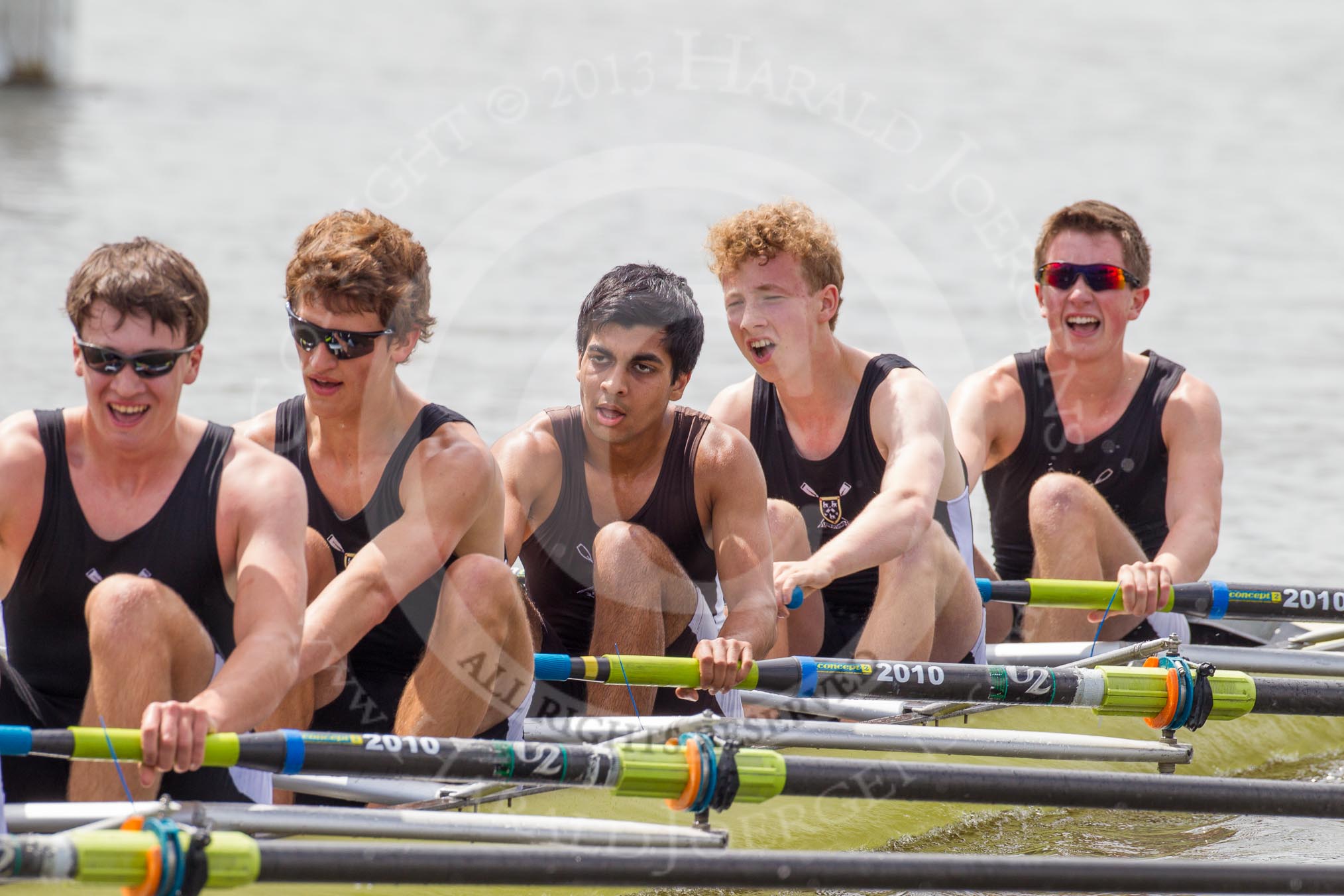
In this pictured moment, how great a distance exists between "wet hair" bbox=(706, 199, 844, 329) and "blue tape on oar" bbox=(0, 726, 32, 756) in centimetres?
273

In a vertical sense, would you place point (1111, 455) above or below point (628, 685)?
above

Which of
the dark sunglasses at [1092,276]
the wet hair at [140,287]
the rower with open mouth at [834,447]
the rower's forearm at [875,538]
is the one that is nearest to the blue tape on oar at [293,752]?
the wet hair at [140,287]

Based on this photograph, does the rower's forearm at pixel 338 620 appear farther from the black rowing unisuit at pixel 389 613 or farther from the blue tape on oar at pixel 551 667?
the blue tape on oar at pixel 551 667

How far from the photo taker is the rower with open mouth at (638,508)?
4.32 metres

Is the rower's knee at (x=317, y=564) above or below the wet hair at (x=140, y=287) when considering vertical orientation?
below

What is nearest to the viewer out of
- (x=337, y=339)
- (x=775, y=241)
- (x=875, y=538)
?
(x=337, y=339)

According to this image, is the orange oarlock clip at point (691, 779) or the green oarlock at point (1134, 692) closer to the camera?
the orange oarlock clip at point (691, 779)

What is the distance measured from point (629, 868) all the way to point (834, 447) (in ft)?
7.33

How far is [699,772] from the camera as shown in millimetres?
3494

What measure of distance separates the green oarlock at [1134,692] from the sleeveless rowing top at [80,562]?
2.32 meters

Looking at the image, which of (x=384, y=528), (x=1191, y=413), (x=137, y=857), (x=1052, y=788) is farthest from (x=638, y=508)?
(x=1191, y=413)

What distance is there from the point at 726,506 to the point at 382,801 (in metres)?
1.24

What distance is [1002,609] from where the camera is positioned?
585 centimetres

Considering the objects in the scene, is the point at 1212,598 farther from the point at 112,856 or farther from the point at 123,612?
the point at 112,856
